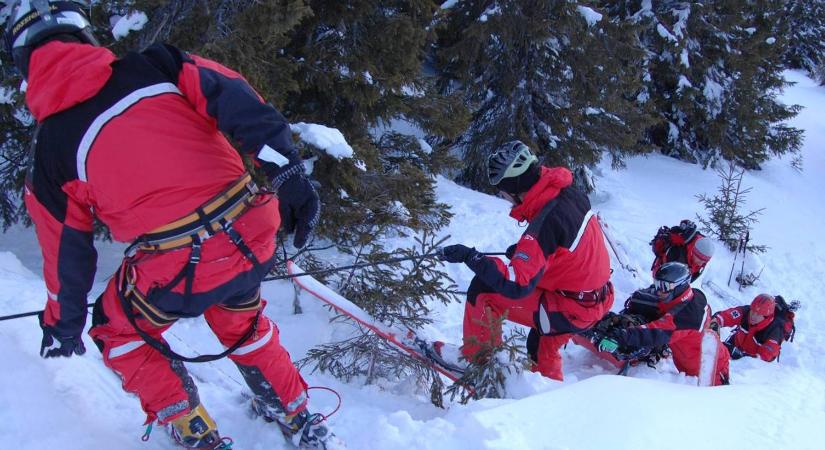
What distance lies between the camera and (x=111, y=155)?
2096 millimetres

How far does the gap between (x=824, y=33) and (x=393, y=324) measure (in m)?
34.4

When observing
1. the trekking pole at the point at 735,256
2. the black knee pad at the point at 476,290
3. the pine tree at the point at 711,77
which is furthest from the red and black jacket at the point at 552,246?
the pine tree at the point at 711,77

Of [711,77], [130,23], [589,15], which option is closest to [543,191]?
[130,23]

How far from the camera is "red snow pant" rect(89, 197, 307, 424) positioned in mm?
2375

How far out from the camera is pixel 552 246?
397cm

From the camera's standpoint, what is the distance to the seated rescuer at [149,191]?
2092mm

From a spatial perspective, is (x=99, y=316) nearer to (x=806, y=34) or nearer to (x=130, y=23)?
(x=130, y=23)

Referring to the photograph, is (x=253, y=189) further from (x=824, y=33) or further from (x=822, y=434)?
(x=824, y=33)

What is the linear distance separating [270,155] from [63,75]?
0.80 metres

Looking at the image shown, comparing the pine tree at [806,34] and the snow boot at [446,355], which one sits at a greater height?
the pine tree at [806,34]

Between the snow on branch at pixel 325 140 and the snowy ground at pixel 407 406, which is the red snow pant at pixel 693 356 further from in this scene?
the snow on branch at pixel 325 140

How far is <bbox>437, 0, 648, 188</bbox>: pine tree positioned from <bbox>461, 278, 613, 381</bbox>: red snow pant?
19.6 feet

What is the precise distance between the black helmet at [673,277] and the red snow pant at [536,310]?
1.09m

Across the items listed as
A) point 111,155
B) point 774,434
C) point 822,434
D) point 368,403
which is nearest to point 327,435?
point 368,403
